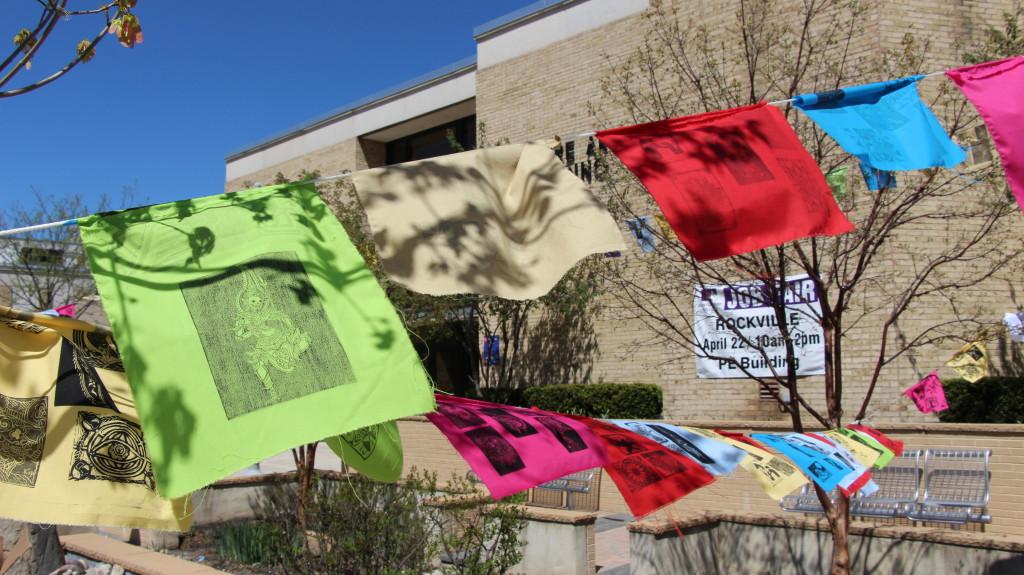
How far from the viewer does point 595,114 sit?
10539mm

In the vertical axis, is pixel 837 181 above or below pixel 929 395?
above

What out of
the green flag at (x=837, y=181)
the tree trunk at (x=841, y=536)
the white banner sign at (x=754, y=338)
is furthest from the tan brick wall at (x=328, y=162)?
the tree trunk at (x=841, y=536)

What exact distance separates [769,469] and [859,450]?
1.38 meters

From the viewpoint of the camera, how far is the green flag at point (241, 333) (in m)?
2.46

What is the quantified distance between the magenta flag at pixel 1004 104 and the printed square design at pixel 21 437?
15.4 feet

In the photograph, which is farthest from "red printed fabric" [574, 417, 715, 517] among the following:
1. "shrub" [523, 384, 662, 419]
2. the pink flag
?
"shrub" [523, 384, 662, 419]

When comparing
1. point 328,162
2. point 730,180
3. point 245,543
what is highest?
point 328,162

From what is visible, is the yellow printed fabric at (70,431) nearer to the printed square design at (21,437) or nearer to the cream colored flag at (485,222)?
the printed square design at (21,437)

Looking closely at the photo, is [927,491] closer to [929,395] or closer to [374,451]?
[929,395]

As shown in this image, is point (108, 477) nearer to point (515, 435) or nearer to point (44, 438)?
point (44, 438)

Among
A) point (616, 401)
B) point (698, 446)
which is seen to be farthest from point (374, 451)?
point (616, 401)

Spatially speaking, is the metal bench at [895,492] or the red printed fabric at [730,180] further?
the metal bench at [895,492]

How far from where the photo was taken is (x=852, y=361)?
12.8m

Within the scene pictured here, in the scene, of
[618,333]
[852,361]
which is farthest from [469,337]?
[852,361]
